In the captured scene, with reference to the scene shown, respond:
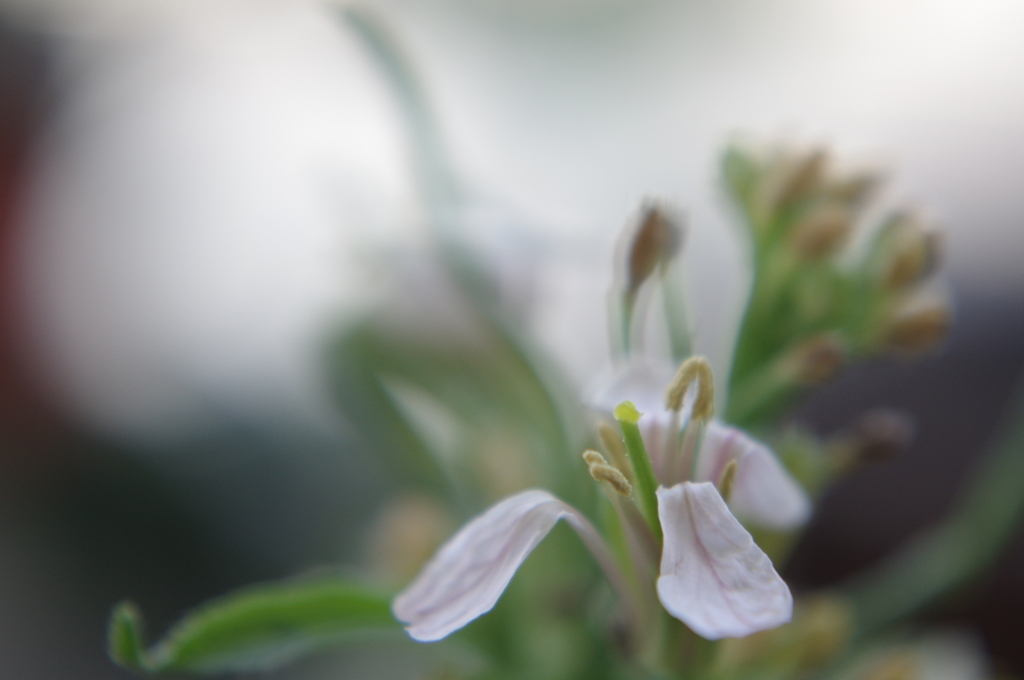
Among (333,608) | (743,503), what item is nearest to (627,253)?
(743,503)

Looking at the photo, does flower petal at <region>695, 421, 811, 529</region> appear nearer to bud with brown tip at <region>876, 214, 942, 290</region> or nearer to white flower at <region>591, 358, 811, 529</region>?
white flower at <region>591, 358, 811, 529</region>

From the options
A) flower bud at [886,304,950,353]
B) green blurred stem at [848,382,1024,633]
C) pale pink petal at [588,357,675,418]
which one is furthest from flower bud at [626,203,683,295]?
green blurred stem at [848,382,1024,633]

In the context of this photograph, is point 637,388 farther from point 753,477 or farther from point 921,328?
point 921,328

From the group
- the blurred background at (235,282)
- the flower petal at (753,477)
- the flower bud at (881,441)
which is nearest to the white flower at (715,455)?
the flower petal at (753,477)

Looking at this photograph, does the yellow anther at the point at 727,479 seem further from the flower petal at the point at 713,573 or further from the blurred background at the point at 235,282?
the blurred background at the point at 235,282

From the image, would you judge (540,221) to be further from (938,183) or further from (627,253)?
(938,183)

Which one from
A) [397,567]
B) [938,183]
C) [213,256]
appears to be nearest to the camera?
[397,567]

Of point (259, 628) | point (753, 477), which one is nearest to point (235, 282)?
point (259, 628)
